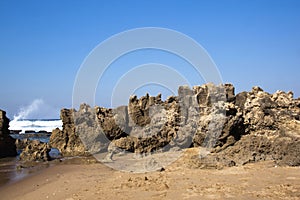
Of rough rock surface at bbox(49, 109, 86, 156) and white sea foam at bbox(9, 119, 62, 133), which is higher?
white sea foam at bbox(9, 119, 62, 133)

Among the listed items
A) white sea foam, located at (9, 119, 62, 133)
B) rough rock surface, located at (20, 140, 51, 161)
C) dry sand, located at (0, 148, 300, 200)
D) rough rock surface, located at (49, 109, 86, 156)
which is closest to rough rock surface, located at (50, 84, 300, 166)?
rough rock surface, located at (49, 109, 86, 156)

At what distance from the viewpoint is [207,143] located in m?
11.1

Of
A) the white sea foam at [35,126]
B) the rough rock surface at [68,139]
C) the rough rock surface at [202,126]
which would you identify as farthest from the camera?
the white sea foam at [35,126]

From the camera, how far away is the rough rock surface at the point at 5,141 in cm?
1652

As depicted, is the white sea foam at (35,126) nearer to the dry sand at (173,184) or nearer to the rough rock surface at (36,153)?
the rough rock surface at (36,153)

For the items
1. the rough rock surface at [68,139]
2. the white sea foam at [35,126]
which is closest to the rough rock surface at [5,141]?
the rough rock surface at [68,139]

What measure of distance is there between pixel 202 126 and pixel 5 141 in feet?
37.2

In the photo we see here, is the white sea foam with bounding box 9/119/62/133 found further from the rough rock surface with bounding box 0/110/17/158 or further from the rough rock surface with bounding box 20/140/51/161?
the rough rock surface with bounding box 20/140/51/161

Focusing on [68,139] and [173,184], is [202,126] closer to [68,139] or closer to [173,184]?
[173,184]

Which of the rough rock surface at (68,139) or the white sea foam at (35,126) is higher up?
the white sea foam at (35,126)

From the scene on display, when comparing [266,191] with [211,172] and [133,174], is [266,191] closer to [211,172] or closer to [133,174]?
[211,172]

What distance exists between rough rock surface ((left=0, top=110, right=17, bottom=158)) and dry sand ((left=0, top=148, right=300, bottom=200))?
24.1 feet

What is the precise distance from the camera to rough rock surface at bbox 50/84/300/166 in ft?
33.7

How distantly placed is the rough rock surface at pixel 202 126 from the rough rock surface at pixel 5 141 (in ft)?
7.87
